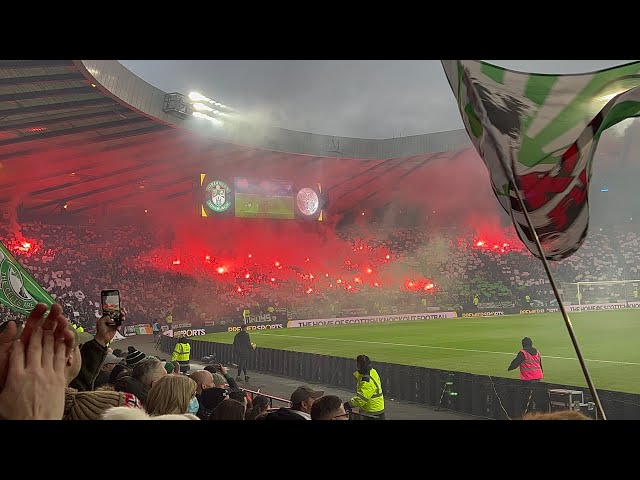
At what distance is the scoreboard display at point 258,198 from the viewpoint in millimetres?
35094

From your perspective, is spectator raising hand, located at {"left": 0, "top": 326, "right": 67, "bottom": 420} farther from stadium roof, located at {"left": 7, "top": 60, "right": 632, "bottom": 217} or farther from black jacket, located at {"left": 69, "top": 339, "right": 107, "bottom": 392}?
stadium roof, located at {"left": 7, "top": 60, "right": 632, "bottom": 217}

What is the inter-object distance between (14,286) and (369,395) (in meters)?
5.12

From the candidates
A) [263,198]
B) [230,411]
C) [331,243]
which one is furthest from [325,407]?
[331,243]

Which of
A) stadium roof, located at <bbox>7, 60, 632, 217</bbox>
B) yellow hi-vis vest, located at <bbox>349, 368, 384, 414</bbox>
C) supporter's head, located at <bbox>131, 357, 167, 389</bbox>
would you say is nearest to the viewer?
supporter's head, located at <bbox>131, 357, 167, 389</bbox>

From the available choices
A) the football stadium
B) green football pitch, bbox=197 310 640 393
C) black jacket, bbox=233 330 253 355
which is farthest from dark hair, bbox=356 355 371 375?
black jacket, bbox=233 330 253 355

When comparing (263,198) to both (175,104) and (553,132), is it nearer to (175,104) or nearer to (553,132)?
(175,104)

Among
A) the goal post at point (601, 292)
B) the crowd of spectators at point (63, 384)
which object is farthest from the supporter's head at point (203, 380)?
the goal post at point (601, 292)

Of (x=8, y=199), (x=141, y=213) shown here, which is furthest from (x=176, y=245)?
(x=8, y=199)

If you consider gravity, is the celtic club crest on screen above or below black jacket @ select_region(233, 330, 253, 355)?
above

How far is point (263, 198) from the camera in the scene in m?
37.8

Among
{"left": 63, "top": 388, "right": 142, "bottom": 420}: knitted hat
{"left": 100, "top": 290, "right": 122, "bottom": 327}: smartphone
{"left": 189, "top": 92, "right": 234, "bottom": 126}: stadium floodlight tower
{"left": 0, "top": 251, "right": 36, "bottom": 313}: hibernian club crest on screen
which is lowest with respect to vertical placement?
{"left": 63, "top": 388, "right": 142, "bottom": 420}: knitted hat

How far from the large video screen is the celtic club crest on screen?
28.6 inches

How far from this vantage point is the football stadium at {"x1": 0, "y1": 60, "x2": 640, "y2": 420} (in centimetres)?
416

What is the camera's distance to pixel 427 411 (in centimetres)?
1145
